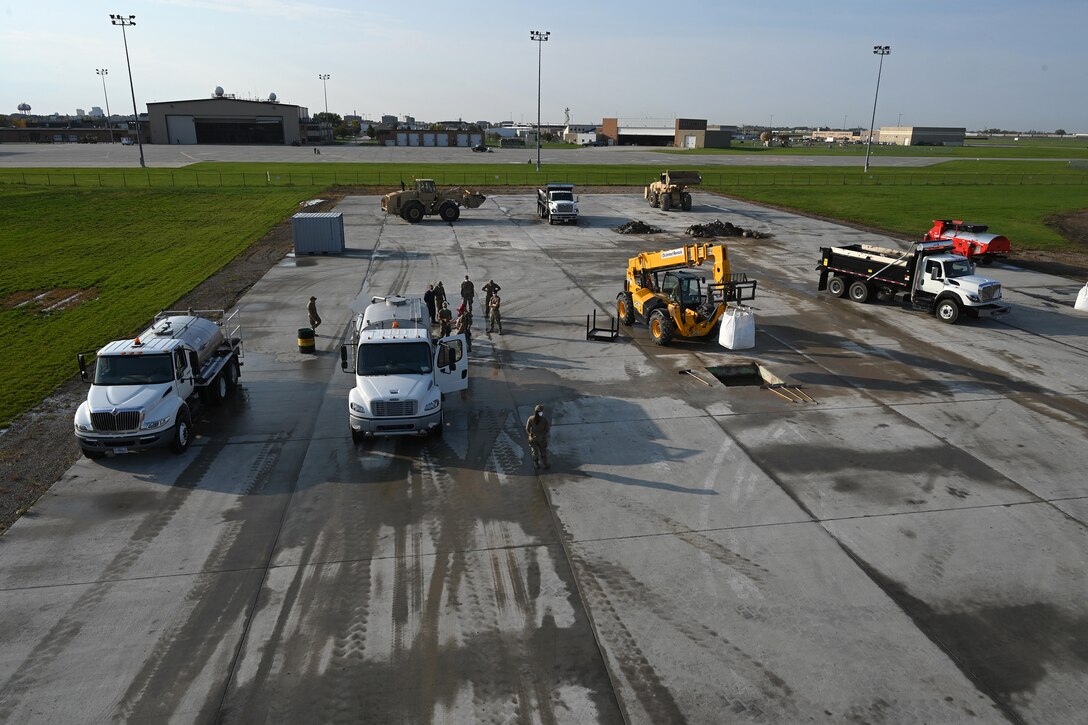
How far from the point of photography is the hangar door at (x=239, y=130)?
417 ft

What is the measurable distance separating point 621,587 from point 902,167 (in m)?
101

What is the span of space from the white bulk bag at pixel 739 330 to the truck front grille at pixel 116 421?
50.1 ft

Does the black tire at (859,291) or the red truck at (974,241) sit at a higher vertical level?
the red truck at (974,241)

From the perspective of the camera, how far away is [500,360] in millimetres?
19969

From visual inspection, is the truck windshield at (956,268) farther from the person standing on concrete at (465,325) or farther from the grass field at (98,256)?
the grass field at (98,256)

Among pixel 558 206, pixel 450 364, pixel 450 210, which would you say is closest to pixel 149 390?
pixel 450 364

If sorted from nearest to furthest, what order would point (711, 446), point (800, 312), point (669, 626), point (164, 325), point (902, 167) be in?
point (669, 626) → point (711, 446) → point (164, 325) → point (800, 312) → point (902, 167)

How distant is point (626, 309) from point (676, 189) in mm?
31001

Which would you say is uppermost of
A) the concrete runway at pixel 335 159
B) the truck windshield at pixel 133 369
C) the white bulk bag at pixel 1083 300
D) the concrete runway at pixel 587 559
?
the concrete runway at pixel 335 159

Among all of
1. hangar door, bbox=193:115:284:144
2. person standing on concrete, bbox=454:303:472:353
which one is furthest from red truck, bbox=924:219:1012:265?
hangar door, bbox=193:115:284:144

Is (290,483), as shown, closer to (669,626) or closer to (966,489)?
(669,626)

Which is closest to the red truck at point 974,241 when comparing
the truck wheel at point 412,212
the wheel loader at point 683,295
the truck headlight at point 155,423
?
the wheel loader at point 683,295

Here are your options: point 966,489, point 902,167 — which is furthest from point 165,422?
point 902,167

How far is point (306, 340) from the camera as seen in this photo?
66.1ft
